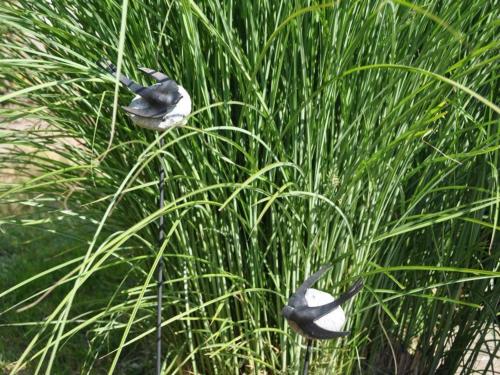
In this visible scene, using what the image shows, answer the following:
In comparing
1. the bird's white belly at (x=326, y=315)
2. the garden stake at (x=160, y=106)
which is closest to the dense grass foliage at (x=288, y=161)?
the garden stake at (x=160, y=106)

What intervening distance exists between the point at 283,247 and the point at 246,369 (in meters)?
0.39

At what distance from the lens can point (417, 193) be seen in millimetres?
1844

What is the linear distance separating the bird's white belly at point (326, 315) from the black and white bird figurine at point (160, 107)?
388mm

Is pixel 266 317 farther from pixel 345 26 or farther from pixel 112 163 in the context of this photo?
pixel 345 26

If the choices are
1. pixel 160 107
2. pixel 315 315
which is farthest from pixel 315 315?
pixel 160 107

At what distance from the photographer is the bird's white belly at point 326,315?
50.4 inches

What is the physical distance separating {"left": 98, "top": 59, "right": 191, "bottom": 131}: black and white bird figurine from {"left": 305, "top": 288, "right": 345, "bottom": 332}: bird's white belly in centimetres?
39

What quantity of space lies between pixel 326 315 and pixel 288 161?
54 centimetres

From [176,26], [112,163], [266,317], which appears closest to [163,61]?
[176,26]

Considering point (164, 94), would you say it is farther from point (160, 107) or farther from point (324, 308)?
point (324, 308)

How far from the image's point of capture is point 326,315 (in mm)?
1282

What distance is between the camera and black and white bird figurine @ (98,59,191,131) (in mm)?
1429

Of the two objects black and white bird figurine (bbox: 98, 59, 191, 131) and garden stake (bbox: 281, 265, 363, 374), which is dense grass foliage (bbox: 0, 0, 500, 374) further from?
garden stake (bbox: 281, 265, 363, 374)

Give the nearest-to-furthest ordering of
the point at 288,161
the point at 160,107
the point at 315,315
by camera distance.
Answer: the point at 315,315 < the point at 160,107 < the point at 288,161
